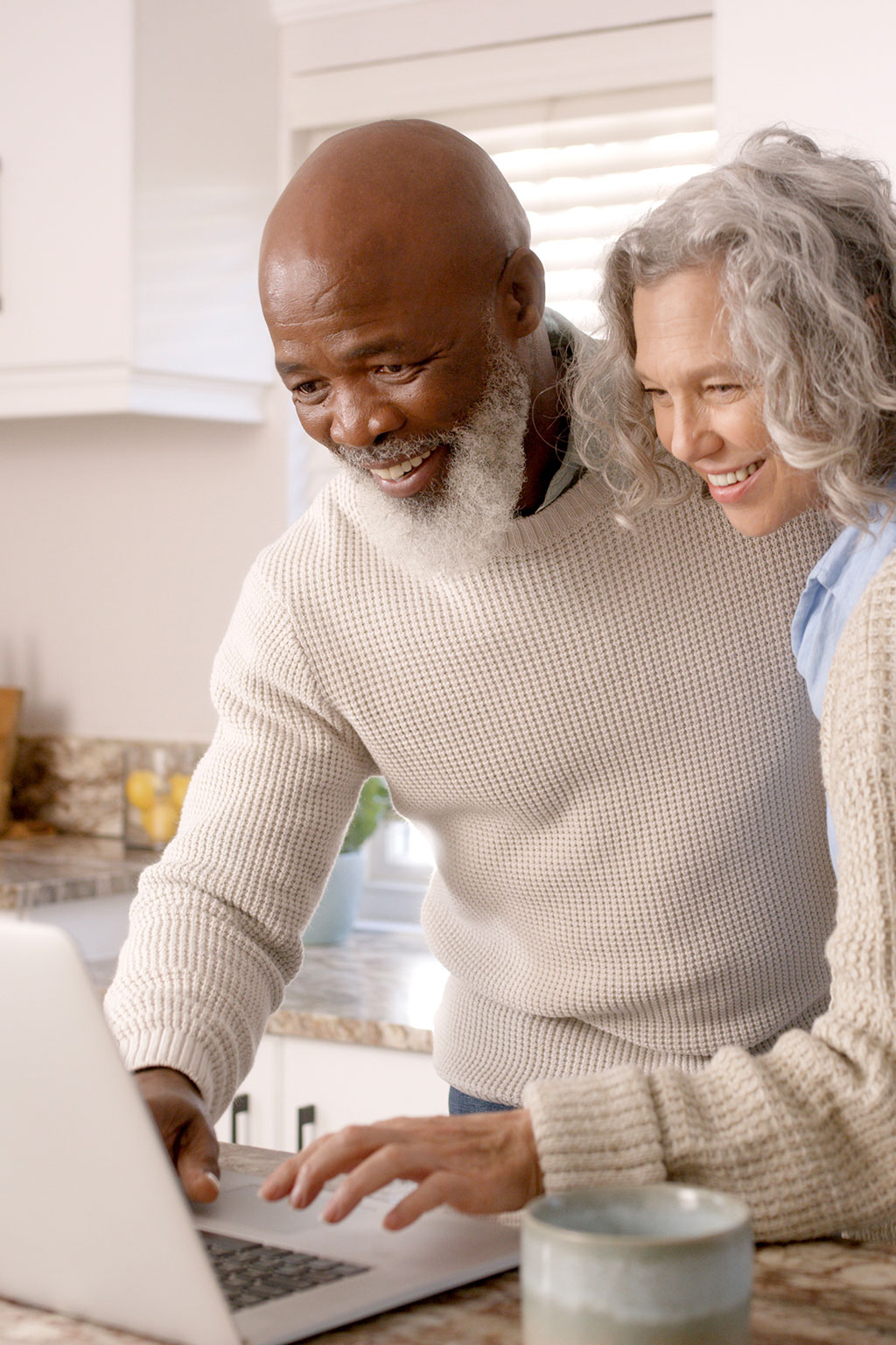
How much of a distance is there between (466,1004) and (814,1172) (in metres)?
0.72

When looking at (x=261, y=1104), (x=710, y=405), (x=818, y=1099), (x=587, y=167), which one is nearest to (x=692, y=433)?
(x=710, y=405)

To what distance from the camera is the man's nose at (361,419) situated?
49.1 inches

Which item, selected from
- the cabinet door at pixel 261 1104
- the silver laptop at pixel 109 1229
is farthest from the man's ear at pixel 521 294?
the cabinet door at pixel 261 1104

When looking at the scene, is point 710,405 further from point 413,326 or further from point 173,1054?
point 173,1054

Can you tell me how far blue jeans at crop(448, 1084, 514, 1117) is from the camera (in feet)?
4.98

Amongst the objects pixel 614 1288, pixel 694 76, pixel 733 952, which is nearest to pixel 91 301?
pixel 694 76

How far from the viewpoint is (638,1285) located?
565 mm

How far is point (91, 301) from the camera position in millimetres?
2668

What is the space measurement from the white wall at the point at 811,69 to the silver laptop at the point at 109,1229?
3.98ft

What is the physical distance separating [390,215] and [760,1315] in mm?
845

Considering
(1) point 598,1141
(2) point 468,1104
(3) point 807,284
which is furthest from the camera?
(2) point 468,1104

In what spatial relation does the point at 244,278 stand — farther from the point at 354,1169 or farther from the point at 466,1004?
the point at 354,1169

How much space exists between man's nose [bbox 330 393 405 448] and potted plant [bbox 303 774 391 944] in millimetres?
1420

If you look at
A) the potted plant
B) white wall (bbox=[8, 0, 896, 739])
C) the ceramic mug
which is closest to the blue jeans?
the ceramic mug
